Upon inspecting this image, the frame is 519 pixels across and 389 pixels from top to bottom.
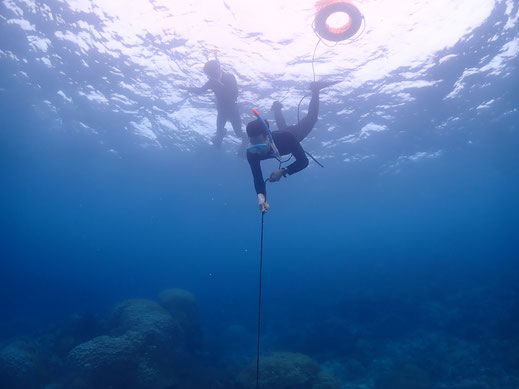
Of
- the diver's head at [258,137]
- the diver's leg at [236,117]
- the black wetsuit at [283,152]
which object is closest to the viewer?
the diver's head at [258,137]

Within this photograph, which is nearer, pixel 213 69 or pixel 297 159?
pixel 297 159

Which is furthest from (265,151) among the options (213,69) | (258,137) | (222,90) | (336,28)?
(222,90)

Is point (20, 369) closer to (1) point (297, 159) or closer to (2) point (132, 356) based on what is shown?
(2) point (132, 356)

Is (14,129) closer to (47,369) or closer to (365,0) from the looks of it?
(47,369)

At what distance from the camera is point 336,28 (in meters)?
7.00

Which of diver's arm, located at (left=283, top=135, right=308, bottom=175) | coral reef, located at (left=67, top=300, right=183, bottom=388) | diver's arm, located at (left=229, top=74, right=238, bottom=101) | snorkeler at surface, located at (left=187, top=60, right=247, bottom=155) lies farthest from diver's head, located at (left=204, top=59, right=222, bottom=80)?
coral reef, located at (left=67, top=300, right=183, bottom=388)

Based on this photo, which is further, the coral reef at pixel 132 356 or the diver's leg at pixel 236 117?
the diver's leg at pixel 236 117

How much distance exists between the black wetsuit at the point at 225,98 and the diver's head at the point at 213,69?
260mm

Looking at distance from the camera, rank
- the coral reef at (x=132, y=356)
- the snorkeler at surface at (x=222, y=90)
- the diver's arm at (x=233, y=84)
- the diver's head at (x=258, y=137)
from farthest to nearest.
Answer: the diver's arm at (x=233, y=84)
the snorkeler at surface at (x=222, y=90)
the coral reef at (x=132, y=356)
the diver's head at (x=258, y=137)

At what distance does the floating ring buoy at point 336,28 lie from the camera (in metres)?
6.57

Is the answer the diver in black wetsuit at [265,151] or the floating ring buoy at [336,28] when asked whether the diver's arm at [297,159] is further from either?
the floating ring buoy at [336,28]

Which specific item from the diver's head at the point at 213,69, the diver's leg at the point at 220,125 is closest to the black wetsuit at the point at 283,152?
the diver's head at the point at 213,69

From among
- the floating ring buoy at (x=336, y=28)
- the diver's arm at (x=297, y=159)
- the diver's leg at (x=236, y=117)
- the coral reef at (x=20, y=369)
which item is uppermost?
the diver's leg at (x=236, y=117)

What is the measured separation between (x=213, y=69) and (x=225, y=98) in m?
1.92
